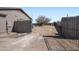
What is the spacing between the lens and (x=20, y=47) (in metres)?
7.57

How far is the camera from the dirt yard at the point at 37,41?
7555mm

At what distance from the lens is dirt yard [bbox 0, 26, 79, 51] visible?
Answer: 24.8ft

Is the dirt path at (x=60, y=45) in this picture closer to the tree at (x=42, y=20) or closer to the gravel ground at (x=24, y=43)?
the gravel ground at (x=24, y=43)

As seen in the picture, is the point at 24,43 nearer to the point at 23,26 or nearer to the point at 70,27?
the point at 23,26

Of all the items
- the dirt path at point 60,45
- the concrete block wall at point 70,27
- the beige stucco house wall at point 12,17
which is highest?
the beige stucco house wall at point 12,17

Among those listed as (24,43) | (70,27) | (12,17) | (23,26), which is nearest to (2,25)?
(12,17)

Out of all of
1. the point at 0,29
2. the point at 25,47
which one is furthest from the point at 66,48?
the point at 0,29

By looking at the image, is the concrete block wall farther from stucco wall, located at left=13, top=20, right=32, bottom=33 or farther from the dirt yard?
stucco wall, located at left=13, top=20, right=32, bottom=33

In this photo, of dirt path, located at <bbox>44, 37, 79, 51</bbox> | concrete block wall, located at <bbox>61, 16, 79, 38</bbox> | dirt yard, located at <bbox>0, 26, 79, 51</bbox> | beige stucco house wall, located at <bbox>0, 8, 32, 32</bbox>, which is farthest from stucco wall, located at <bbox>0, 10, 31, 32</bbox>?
concrete block wall, located at <bbox>61, 16, 79, 38</bbox>

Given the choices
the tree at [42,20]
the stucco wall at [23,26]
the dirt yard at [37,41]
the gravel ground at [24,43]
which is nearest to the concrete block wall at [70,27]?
the dirt yard at [37,41]

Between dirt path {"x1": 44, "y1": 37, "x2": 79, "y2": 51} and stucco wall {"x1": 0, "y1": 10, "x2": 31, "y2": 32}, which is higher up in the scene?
stucco wall {"x1": 0, "y1": 10, "x2": 31, "y2": 32}

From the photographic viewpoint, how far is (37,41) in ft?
25.1
